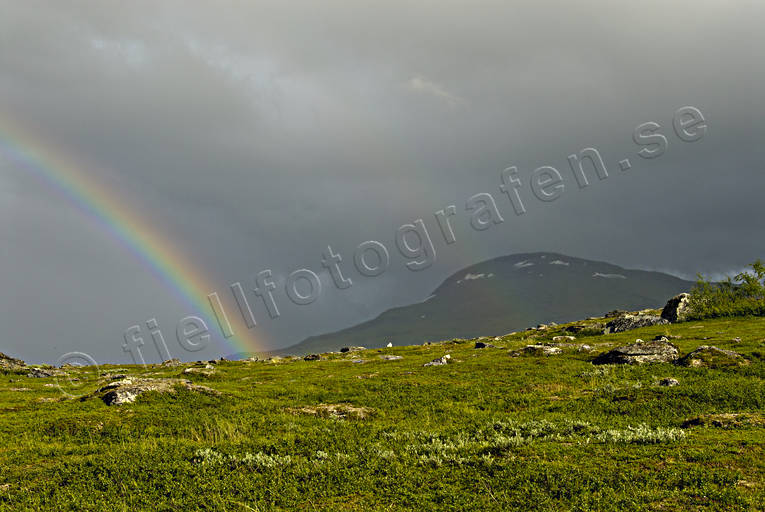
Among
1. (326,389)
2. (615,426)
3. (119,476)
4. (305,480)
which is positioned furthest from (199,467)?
(326,389)

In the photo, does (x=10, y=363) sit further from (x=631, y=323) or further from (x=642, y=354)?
(x=631, y=323)

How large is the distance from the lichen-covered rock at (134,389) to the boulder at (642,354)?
3150 centimetres

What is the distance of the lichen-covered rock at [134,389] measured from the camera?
25.8m

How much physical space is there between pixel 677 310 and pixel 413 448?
222 feet

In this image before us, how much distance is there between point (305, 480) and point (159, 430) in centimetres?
1178

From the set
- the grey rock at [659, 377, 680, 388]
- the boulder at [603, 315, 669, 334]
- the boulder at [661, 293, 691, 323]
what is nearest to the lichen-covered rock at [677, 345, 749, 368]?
the grey rock at [659, 377, 680, 388]

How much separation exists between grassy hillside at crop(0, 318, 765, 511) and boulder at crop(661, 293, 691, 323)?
40406 millimetres

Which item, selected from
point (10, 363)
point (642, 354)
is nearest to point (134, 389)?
point (642, 354)

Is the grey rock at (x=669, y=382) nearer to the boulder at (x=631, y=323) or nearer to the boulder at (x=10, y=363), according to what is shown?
the boulder at (x=631, y=323)

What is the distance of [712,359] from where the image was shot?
3030 centimetres

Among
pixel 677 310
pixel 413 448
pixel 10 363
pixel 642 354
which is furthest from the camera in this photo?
pixel 10 363

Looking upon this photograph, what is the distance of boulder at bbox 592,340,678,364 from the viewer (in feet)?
110

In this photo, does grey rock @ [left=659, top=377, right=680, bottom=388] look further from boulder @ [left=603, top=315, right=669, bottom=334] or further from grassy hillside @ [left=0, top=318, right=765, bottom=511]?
boulder @ [left=603, top=315, right=669, bottom=334]

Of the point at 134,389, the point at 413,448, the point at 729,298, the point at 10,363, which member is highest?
the point at 10,363
